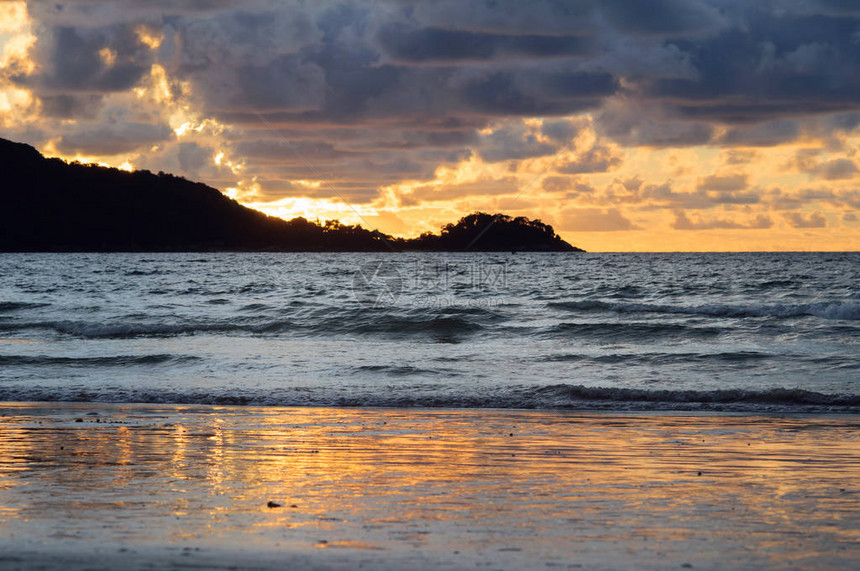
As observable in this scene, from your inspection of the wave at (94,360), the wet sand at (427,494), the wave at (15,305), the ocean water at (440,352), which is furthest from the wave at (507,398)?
the wave at (15,305)

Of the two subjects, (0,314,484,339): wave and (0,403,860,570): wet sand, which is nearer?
(0,403,860,570): wet sand

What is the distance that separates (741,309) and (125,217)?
154 meters

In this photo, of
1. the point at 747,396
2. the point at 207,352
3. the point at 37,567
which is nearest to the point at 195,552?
the point at 37,567

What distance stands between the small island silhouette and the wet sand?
129049mm

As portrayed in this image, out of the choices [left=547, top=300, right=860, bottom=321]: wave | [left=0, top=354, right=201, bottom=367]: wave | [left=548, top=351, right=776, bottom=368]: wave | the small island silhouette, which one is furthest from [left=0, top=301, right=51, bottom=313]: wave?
the small island silhouette

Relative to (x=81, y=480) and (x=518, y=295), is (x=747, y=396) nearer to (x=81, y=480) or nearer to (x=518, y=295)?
(x=81, y=480)

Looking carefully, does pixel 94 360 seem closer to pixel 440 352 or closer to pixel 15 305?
pixel 440 352

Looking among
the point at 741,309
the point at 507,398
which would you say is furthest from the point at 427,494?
the point at 741,309

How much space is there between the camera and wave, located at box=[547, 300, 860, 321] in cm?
2982

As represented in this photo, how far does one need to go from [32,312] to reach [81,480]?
2809 centimetres

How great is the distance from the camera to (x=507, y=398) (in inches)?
538

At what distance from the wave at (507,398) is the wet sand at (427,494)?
1898 mm

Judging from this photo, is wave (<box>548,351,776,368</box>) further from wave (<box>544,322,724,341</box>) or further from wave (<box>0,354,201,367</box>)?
wave (<box>0,354,201,367</box>)

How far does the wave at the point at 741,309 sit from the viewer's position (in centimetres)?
2982
